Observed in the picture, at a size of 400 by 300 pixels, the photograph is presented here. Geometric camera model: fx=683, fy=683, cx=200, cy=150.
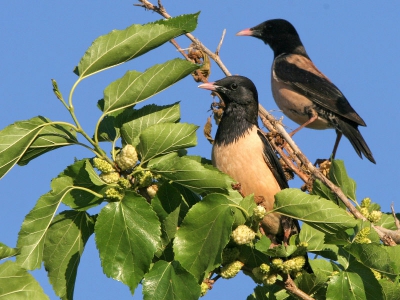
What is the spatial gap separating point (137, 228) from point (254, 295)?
1176mm

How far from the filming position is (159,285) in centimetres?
357

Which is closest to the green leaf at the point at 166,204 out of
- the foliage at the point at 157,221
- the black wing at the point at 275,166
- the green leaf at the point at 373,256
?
the foliage at the point at 157,221

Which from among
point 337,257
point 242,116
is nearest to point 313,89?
point 242,116

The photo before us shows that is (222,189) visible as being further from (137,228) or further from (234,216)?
(137,228)

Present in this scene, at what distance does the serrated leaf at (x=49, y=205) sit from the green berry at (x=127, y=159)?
19 cm

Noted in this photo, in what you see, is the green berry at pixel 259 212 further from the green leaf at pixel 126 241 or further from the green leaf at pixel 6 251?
the green leaf at pixel 6 251

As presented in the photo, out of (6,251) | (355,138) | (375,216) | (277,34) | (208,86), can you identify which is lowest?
(6,251)

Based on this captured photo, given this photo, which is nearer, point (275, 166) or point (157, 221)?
point (157, 221)

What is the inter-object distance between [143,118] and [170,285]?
1052mm

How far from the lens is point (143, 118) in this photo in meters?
4.09

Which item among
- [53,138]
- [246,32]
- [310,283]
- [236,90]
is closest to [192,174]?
[53,138]

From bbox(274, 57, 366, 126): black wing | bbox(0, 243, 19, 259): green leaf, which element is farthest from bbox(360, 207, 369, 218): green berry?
bbox(274, 57, 366, 126): black wing

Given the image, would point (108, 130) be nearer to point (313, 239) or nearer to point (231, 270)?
point (231, 270)

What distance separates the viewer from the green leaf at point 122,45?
3.66 m
